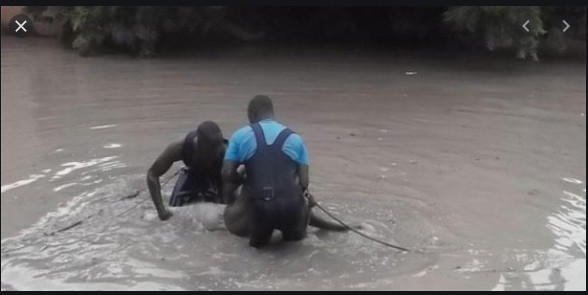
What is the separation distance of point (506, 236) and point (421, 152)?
8.50 feet

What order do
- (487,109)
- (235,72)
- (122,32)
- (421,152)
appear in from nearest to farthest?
(421,152) → (487,109) → (235,72) → (122,32)

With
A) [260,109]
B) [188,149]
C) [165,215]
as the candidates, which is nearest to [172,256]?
[165,215]

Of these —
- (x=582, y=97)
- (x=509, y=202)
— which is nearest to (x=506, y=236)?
(x=509, y=202)

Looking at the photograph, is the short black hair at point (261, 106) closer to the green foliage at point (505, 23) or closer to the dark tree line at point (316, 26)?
the dark tree line at point (316, 26)

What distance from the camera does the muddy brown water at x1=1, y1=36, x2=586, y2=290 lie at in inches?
231

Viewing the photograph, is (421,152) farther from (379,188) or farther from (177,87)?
(177,87)

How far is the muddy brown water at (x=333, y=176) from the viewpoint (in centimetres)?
586

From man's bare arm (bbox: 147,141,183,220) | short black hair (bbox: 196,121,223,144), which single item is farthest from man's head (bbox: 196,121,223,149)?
man's bare arm (bbox: 147,141,183,220)

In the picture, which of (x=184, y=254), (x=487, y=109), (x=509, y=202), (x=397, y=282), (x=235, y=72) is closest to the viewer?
(x=397, y=282)

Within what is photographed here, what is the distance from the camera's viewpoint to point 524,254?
20.3 feet

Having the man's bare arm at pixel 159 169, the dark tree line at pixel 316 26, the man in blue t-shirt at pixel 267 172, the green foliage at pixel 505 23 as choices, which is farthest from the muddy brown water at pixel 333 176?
the dark tree line at pixel 316 26

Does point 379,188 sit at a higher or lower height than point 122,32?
lower

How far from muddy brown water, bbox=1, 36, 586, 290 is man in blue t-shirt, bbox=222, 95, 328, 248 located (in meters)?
0.32

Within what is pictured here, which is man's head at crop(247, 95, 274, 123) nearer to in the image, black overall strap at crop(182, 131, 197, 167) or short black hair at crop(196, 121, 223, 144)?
short black hair at crop(196, 121, 223, 144)
